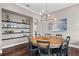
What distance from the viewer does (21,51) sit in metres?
3.08

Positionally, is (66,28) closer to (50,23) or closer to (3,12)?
(50,23)

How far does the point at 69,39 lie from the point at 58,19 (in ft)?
1.79

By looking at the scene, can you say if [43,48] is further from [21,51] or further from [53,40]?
[21,51]

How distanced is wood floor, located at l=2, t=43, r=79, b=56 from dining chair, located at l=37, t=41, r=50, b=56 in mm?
323

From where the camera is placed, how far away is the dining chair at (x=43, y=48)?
2.98 m

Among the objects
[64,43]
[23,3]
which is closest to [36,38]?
[64,43]

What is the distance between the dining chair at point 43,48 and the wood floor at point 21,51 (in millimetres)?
323

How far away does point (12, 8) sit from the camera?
2900mm

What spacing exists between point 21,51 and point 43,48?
1.82 ft

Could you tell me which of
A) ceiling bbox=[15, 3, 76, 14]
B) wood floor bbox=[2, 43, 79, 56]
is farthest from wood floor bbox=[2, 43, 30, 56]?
ceiling bbox=[15, 3, 76, 14]

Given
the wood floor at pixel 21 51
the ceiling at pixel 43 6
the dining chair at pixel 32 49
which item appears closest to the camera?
the ceiling at pixel 43 6

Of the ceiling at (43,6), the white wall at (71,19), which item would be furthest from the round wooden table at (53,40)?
the ceiling at (43,6)

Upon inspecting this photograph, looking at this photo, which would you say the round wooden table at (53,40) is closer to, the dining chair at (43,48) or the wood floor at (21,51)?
the dining chair at (43,48)

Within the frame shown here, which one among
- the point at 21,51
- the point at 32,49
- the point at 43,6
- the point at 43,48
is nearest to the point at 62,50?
the point at 43,48
